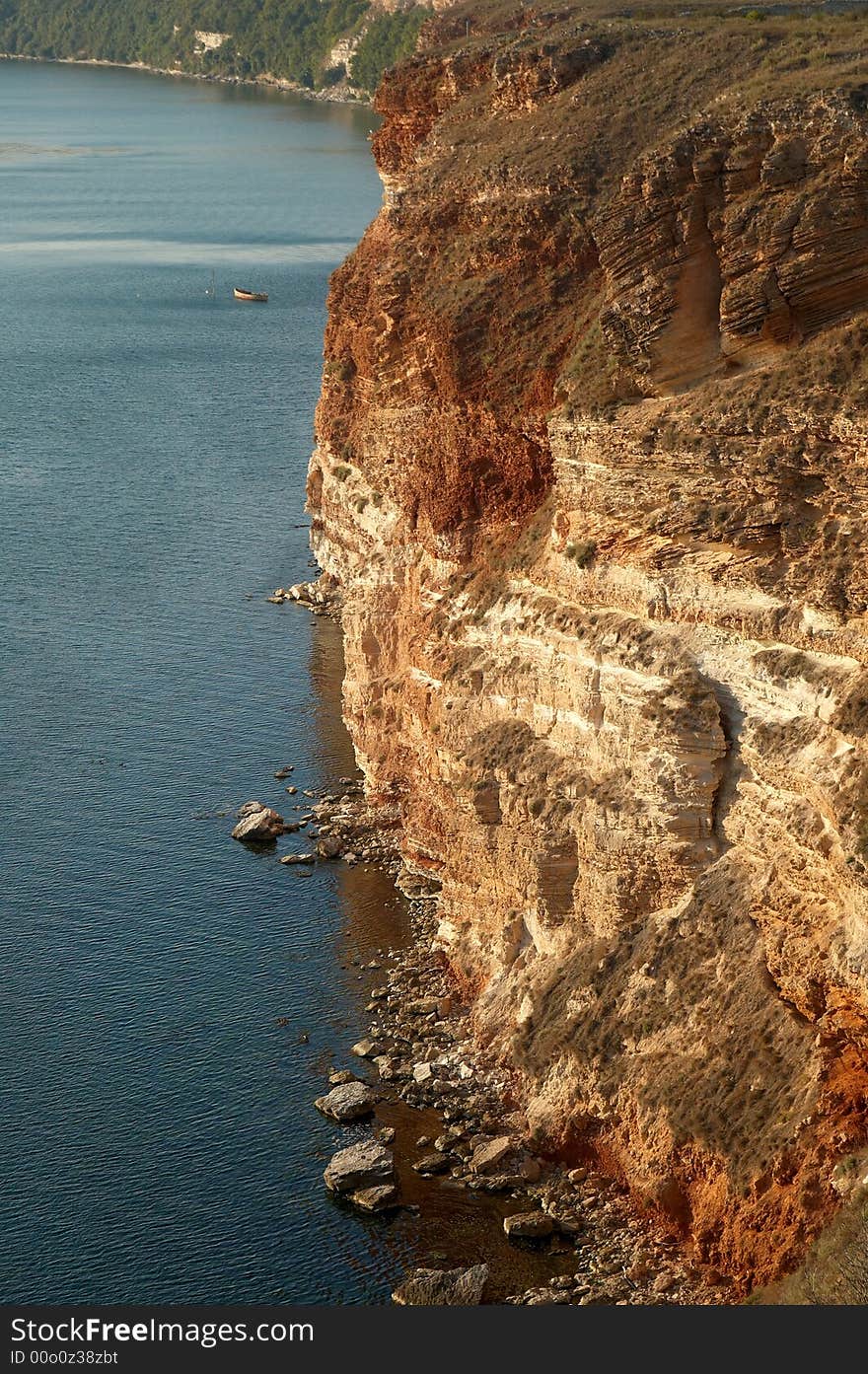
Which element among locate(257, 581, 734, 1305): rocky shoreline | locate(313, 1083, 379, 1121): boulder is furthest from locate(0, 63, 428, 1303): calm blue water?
locate(257, 581, 734, 1305): rocky shoreline

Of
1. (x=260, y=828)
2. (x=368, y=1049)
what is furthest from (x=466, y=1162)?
(x=260, y=828)

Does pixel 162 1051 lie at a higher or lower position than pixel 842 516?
lower

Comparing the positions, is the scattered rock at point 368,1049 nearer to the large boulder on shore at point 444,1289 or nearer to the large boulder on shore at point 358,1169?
the large boulder on shore at point 358,1169

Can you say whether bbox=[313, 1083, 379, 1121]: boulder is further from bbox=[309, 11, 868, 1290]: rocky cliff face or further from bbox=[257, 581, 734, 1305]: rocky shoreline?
bbox=[309, 11, 868, 1290]: rocky cliff face

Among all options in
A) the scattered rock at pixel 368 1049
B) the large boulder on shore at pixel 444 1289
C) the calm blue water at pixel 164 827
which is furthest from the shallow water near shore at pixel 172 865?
the large boulder on shore at pixel 444 1289

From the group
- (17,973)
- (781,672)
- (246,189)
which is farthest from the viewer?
(246,189)

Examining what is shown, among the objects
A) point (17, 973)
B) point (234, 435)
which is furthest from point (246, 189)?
point (17, 973)

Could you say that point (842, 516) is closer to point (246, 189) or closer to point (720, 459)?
point (720, 459)
